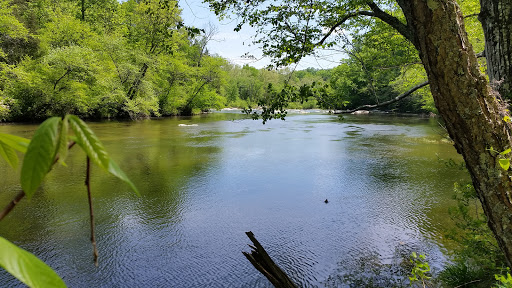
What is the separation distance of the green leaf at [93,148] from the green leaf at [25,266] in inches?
6.2

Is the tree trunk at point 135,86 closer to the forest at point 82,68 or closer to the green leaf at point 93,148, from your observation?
the forest at point 82,68

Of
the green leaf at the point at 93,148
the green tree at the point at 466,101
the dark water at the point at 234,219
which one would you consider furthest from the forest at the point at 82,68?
the green leaf at the point at 93,148

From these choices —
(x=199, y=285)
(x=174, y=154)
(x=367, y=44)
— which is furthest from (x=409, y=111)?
(x=199, y=285)

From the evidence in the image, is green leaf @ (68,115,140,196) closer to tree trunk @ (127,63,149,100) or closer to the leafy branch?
the leafy branch

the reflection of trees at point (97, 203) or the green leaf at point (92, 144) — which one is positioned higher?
the green leaf at point (92, 144)

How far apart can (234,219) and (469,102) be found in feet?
23.5

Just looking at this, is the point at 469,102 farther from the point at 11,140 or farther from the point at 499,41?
the point at 11,140

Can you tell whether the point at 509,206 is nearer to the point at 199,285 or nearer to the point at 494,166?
the point at 494,166

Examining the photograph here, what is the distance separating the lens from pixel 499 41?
271 cm

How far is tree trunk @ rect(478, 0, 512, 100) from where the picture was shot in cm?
262

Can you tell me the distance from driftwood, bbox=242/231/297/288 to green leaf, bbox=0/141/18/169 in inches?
142

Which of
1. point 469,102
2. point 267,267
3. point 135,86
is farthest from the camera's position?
point 135,86

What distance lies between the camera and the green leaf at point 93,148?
45 cm

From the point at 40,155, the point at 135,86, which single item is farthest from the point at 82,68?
the point at 40,155
